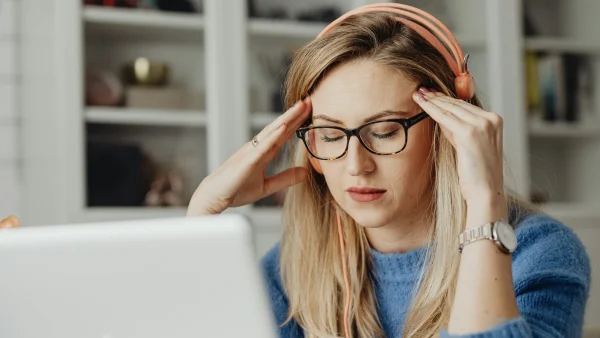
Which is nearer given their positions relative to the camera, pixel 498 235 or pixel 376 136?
pixel 498 235

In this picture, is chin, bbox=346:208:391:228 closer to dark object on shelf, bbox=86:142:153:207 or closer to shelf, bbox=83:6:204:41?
dark object on shelf, bbox=86:142:153:207

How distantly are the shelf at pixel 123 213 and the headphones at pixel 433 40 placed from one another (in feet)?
4.55

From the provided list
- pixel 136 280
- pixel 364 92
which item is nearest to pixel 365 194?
pixel 364 92

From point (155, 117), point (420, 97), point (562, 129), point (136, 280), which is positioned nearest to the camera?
point (136, 280)

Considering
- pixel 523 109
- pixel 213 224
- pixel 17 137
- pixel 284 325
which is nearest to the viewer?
pixel 213 224

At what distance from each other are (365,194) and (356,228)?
0.24 metres

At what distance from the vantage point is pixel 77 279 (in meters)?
0.56

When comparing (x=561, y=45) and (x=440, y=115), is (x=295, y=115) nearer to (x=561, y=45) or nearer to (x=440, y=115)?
(x=440, y=115)

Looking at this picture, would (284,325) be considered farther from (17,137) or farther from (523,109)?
(523,109)

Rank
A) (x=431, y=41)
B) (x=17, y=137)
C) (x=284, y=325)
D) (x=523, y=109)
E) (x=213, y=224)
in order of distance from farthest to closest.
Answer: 1. (x=523, y=109)
2. (x=17, y=137)
3. (x=284, y=325)
4. (x=431, y=41)
5. (x=213, y=224)

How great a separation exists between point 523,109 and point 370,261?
6.12ft

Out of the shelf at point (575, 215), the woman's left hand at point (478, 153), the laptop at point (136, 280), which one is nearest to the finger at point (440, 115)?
the woman's left hand at point (478, 153)

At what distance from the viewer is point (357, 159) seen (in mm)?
1200

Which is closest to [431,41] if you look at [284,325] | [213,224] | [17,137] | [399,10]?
[399,10]
